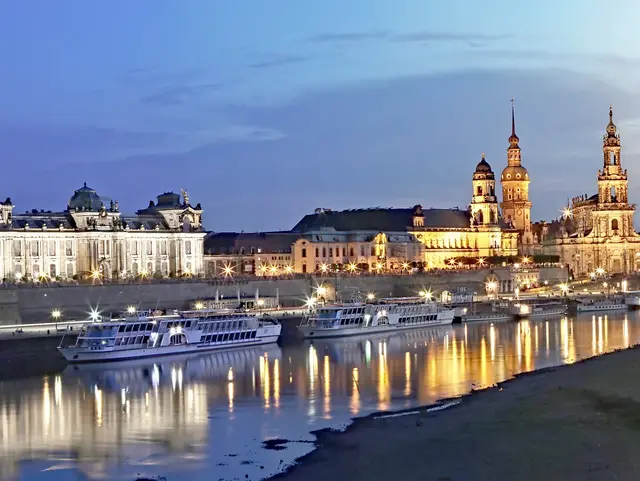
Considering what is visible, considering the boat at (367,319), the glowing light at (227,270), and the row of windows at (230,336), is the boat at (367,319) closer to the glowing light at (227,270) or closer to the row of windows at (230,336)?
the row of windows at (230,336)

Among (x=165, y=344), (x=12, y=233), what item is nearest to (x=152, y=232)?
(x=12, y=233)

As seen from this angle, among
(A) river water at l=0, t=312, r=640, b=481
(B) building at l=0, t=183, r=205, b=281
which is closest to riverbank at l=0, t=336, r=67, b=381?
(A) river water at l=0, t=312, r=640, b=481

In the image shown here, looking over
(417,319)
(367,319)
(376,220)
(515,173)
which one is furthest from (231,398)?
(515,173)

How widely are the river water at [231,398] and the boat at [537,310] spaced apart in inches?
843

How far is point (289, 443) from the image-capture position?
3750 centimetres

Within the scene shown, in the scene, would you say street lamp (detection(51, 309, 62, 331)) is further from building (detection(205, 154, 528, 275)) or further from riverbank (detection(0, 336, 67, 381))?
building (detection(205, 154, 528, 275))

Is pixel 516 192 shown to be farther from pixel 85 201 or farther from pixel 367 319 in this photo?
pixel 367 319

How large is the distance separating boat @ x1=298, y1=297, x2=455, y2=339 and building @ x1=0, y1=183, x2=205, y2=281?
31151 millimetres

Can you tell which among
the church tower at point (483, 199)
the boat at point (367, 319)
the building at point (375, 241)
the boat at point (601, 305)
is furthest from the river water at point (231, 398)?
the church tower at point (483, 199)

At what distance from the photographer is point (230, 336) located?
70938 mm

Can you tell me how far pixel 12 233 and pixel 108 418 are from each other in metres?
63.1

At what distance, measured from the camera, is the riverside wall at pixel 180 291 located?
3364 inches

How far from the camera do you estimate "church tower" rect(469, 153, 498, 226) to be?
514ft

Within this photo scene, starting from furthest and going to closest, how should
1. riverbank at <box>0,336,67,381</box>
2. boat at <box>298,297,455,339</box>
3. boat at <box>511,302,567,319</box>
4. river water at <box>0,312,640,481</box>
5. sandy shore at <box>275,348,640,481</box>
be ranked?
boat at <box>511,302,567,319</box> < boat at <box>298,297,455,339</box> < riverbank at <box>0,336,67,381</box> < river water at <box>0,312,640,481</box> < sandy shore at <box>275,348,640,481</box>
